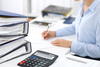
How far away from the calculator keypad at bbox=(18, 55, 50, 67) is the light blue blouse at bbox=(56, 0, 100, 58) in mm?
313

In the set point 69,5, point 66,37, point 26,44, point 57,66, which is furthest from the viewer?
point 69,5

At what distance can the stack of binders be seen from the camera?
3.79 feet

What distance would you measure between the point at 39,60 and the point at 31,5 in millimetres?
1578

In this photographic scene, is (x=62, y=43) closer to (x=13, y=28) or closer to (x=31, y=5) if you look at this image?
(x=13, y=28)

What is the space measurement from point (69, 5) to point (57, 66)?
140 cm

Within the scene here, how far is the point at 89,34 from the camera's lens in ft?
4.55

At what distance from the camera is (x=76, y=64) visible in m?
1.12

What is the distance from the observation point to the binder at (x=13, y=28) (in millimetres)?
1152

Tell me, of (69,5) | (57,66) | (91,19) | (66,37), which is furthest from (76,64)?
(69,5)

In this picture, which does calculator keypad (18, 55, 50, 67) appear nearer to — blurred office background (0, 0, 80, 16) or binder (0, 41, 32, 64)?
binder (0, 41, 32, 64)

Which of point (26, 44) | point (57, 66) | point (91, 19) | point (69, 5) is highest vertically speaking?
point (69, 5)

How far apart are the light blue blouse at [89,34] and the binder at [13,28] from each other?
1.13 feet

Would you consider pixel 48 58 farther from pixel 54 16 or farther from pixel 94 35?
pixel 54 16

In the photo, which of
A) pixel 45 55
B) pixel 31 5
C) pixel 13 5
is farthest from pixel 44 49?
pixel 13 5
